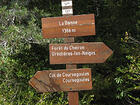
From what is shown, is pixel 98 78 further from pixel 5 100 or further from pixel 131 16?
pixel 5 100

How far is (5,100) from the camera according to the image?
145 inches

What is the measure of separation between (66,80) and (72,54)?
34 centimetres

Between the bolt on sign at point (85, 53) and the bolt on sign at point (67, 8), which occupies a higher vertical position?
the bolt on sign at point (67, 8)

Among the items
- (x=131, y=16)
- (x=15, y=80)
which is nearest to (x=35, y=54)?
(x=15, y=80)

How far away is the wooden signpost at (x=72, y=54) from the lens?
250 cm

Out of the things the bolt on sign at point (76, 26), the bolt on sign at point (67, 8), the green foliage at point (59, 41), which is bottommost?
the green foliage at point (59, 41)

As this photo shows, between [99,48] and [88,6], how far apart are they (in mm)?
3129

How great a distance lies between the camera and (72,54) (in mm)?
2510

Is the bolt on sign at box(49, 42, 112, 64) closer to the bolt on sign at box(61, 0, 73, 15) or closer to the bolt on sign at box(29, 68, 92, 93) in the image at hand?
the bolt on sign at box(29, 68, 92, 93)

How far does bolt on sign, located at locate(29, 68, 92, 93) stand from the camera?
2516mm

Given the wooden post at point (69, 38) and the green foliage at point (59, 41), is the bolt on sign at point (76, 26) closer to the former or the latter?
the wooden post at point (69, 38)

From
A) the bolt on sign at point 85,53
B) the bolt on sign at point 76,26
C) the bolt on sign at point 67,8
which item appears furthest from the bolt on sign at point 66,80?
the bolt on sign at point 67,8

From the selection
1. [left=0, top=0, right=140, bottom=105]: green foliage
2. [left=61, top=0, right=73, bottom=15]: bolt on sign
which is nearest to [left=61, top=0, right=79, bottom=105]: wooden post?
[left=61, top=0, right=73, bottom=15]: bolt on sign

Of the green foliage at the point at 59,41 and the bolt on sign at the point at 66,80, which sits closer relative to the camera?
the bolt on sign at the point at 66,80
